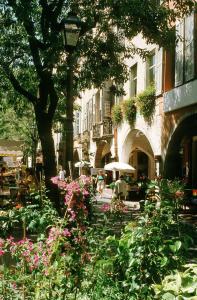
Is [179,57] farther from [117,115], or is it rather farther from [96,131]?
[96,131]

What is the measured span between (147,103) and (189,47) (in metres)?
4.19

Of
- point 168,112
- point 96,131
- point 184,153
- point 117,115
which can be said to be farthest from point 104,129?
point 168,112

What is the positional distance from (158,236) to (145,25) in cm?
961

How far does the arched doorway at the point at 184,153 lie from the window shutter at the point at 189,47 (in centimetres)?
166

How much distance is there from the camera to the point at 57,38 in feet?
40.6

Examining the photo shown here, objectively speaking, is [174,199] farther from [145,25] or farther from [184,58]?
[184,58]

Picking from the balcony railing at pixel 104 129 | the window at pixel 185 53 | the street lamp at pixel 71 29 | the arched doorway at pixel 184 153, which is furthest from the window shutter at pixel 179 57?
the balcony railing at pixel 104 129

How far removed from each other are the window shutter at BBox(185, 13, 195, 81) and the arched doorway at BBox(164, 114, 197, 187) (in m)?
1.66

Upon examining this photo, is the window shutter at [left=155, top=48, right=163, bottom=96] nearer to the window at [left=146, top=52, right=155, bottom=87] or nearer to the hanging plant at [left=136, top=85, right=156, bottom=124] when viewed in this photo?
the hanging plant at [left=136, top=85, right=156, bottom=124]

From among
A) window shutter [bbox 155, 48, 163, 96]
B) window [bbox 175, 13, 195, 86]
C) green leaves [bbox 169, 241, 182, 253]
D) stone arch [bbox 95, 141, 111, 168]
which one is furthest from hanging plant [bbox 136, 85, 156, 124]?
green leaves [bbox 169, 241, 182, 253]

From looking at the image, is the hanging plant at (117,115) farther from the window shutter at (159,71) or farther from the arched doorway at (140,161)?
the window shutter at (159,71)

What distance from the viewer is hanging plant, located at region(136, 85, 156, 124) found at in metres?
19.0

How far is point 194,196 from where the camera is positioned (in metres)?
15.4

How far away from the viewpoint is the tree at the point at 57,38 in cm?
1210
